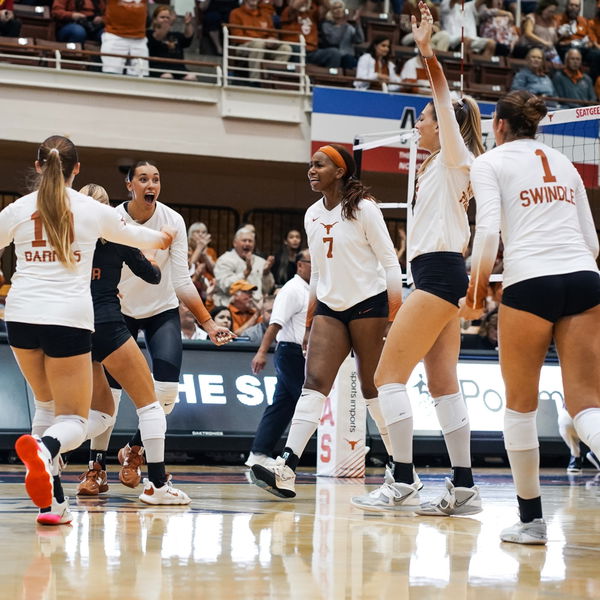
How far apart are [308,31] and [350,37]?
0.67m

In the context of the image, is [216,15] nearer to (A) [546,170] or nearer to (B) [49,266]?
(B) [49,266]

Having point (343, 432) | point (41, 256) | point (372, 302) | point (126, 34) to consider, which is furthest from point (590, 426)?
point (126, 34)

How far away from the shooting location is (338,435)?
9297mm

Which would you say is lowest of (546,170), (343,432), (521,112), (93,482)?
(343,432)

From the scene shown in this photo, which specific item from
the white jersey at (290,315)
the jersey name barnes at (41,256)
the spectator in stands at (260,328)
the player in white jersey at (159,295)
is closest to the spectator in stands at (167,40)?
the spectator in stands at (260,328)

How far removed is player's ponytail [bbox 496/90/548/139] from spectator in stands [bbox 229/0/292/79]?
11882 millimetres

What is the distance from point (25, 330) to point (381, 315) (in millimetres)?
2183

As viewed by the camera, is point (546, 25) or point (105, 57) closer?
point (105, 57)

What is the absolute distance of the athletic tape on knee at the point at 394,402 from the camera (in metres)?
5.73

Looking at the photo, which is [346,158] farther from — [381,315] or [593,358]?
[593,358]

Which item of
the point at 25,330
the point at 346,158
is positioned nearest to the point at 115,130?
the point at 346,158

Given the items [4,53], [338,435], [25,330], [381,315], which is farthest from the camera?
[4,53]

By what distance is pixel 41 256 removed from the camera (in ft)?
16.5

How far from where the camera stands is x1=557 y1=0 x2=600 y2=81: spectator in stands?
19.1 meters
